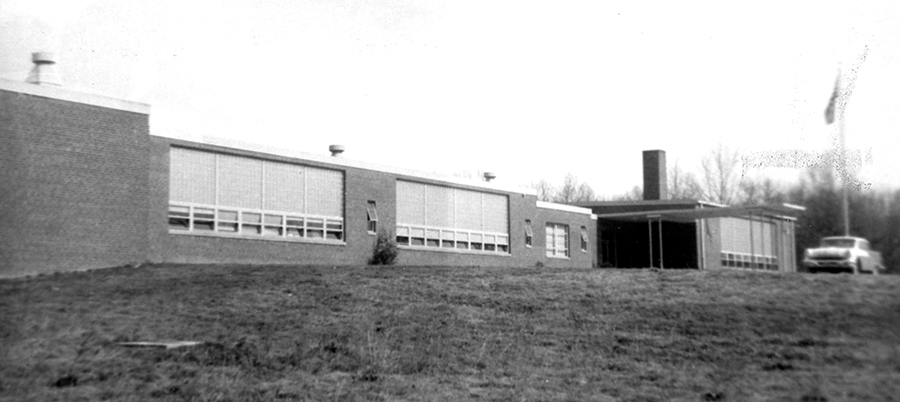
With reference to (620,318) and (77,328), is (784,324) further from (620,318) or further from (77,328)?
(77,328)

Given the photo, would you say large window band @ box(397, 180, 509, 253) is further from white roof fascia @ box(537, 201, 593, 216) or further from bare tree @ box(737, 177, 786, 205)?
bare tree @ box(737, 177, 786, 205)

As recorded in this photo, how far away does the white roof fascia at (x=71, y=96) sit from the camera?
74.4 feet

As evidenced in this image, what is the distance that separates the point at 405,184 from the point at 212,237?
10.6 meters

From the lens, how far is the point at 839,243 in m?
9.30

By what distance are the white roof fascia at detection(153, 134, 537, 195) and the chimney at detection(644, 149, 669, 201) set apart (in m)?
7.76

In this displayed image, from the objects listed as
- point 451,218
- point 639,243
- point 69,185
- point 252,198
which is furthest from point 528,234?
point 69,185

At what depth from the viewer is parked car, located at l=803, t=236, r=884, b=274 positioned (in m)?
9.12

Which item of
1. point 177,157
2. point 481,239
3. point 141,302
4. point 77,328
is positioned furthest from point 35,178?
point 481,239

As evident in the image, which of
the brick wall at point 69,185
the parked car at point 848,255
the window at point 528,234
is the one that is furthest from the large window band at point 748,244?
the brick wall at point 69,185

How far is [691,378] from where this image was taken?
10781 millimetres

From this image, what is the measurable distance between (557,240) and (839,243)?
3805cm

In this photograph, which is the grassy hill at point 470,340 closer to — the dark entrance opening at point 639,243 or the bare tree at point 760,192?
the bare tree at point 760,192

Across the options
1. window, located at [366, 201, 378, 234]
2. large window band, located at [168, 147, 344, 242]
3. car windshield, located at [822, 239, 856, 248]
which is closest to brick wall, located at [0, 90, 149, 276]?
large window band, located at [168, 147, 344, 242]

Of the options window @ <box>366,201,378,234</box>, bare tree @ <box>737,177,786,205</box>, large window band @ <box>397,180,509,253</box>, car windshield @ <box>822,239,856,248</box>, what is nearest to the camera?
car windshield @ <box>822,239,856,248</box>
